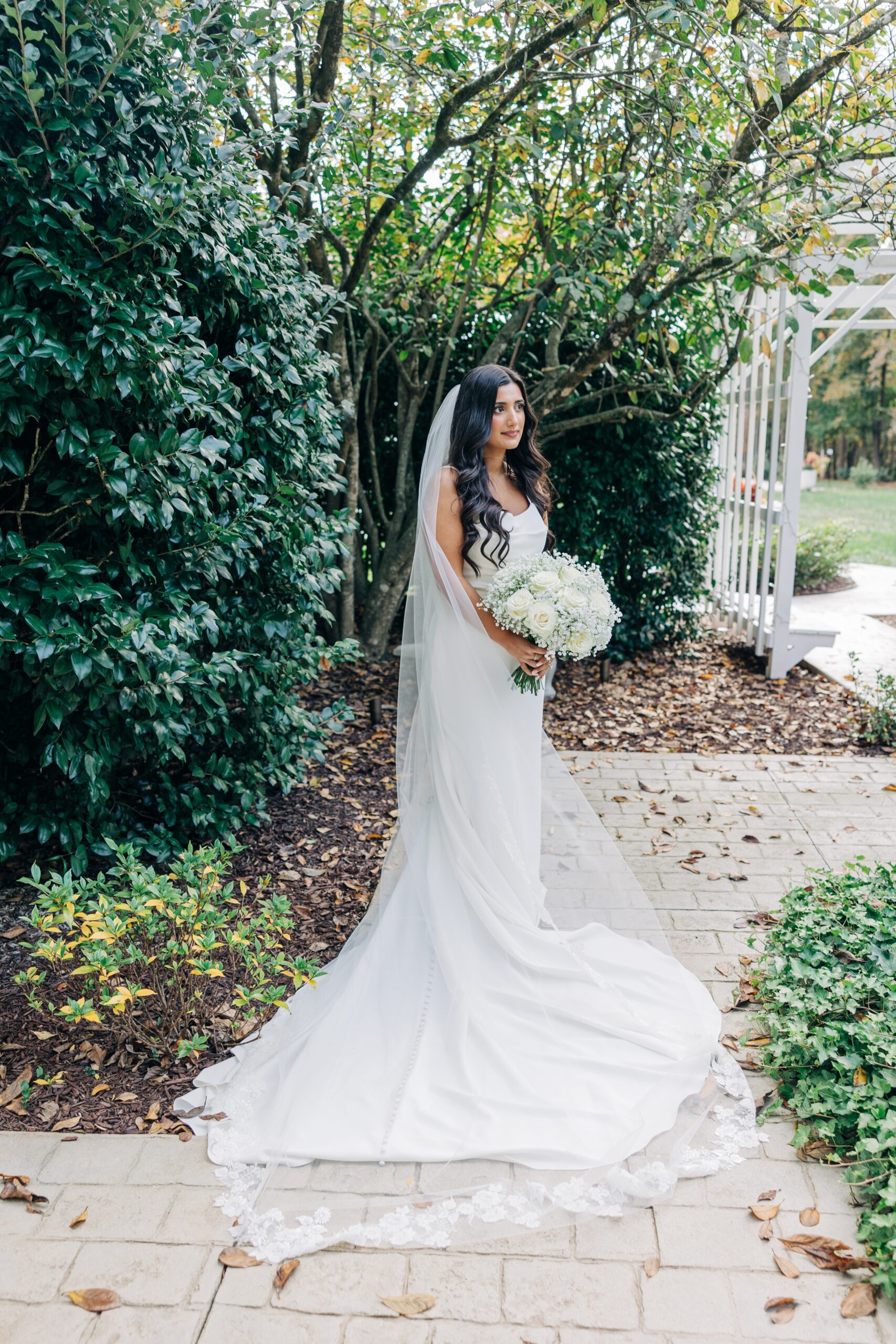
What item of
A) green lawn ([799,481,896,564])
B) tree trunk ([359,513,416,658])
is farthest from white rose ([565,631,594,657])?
green lawn ([799,481,896,564])

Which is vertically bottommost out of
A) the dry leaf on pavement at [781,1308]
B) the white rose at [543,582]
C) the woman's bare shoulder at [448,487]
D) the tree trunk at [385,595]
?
the dry leaf on pavement at [781,1308]

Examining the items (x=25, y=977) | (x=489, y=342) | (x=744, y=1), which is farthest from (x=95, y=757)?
(x=489, y=342)

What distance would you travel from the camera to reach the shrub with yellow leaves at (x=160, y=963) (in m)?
3.19

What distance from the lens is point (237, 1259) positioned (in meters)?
2.46

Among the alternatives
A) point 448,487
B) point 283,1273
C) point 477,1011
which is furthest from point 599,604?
point 283,1273

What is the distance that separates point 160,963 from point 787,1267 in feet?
7.15

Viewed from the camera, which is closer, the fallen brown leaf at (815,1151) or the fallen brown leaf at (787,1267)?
the fallen brown leaf at (787,1267)

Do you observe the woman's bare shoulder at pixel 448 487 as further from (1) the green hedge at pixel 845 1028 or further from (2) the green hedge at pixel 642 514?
(2) the green hedge at pixel 642 514

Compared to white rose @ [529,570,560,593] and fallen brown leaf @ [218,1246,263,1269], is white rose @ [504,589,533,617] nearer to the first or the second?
white rose @ [529,570,560,593]

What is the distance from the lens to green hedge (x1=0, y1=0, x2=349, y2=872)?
3.45m

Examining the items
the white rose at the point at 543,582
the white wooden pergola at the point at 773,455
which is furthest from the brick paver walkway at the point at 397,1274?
the white wooden pergola at the point at 773,455

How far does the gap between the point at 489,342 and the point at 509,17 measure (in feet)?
9.76

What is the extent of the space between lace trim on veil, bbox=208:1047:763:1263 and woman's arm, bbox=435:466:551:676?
5.45 ft

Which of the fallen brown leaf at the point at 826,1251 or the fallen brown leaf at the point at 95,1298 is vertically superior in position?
the fallen brown leaf at the point at 95,1298
